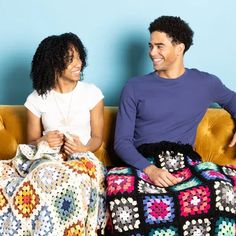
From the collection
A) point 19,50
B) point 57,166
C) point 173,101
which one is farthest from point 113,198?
point 19,50

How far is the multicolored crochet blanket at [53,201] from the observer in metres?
1.59

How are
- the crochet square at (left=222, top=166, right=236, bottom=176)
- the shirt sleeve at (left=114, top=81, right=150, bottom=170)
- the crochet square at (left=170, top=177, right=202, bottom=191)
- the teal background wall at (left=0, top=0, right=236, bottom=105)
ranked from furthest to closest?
the teal background wall at (left=0, top=0, right=236, bottom=105) → the shirt sleeve at (left=114, top=81, right=150, bottom=170) → the crochet square at (left=222, top=166, right=236, bottom=176) → the crochet square at (left=170, top=177, right=202, bottom=191)

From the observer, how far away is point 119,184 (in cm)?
165

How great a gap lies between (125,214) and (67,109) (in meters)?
0.60

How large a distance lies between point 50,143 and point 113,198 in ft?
1.27

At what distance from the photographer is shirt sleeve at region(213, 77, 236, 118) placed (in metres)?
2.02

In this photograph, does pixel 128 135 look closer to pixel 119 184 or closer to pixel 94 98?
pixel 94 98

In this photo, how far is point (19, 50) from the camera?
7.62 feet

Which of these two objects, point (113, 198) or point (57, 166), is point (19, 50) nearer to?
point (57, 166)

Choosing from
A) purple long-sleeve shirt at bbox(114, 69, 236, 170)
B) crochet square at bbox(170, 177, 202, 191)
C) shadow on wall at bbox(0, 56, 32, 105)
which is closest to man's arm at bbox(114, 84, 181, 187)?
purple long-sleeve shirt at bbox(114, 69, 236, 170)

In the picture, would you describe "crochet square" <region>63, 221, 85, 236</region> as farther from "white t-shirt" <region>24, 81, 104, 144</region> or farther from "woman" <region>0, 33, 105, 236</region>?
"white t-shirt" <region>24, 81, 104, 144</region>

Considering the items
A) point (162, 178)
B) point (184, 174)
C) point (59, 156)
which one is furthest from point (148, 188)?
point (59, 156)

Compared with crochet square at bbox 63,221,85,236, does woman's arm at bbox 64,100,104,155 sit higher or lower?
higher

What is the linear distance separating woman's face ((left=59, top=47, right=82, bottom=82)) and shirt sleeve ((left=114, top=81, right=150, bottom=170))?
0.21 m
